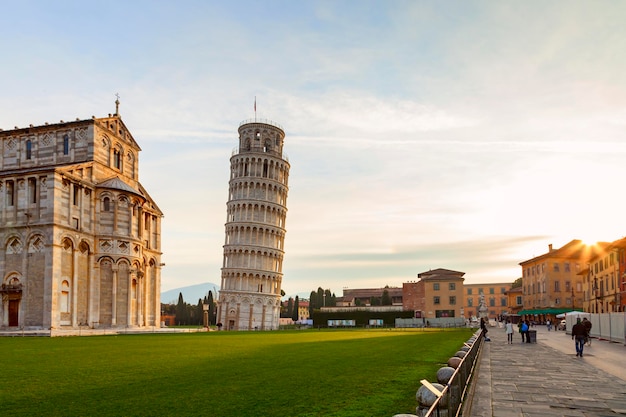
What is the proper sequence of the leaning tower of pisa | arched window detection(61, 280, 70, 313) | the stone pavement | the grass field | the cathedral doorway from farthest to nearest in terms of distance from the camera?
1. the leaning tower of pisa
2. arched window detection(61, 280, 70, 313)
3. the cathedral doorway
4. the stone pavement
5. the grass field

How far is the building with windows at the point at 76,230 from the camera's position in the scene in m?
45.8

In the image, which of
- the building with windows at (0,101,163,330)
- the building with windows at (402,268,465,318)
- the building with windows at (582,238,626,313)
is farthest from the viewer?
the building with windows at (402,268,465,318)

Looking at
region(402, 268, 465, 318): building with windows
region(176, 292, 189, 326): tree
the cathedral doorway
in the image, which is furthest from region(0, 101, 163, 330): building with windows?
region(402, 268, 465, 318): building with windows

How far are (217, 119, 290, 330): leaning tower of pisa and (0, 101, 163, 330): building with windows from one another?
30068mm

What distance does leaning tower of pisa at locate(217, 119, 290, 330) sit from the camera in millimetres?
90812

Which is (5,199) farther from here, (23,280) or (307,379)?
(307,379)

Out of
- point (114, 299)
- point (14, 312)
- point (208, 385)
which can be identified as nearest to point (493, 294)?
point (114, 299)

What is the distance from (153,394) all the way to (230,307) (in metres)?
80.0

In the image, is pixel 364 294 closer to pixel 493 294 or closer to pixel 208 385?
pixel 493 294

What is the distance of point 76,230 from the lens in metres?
48.6

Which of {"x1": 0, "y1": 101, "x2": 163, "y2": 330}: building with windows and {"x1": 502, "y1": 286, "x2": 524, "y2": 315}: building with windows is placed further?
{"x1": 502, "y1": 286, "x2": 524, "y2": 315}: building with windows

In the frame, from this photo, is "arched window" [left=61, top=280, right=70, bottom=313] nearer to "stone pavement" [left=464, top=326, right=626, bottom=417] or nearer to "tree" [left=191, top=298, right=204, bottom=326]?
"stone pavement" [left=464, top=326, right=626, bottom=417]

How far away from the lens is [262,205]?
93.3 metres

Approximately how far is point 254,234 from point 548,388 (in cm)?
8031
